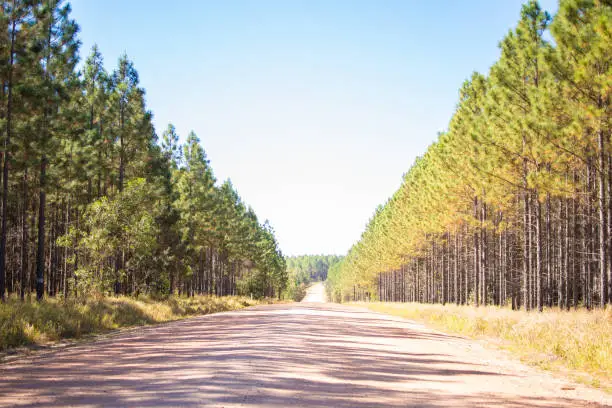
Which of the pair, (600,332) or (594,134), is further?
(594,134)

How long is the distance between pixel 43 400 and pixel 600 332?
11237 mm

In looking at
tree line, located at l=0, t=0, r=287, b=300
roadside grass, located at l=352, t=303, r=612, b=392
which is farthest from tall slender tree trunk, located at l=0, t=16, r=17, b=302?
roadside grass, located at l=352, t=303, r=612, b=392

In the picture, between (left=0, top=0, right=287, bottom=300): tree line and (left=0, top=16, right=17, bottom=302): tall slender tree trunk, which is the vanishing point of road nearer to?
(left=0, top=16, right=17, bottom=302): tall slender tree trunk

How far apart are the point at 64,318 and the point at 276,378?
1082 centimetres

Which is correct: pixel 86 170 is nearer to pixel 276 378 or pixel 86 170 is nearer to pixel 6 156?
pixel 6 156

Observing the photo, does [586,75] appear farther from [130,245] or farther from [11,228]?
[11,228]

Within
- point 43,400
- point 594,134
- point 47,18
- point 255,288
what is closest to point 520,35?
point 594,134

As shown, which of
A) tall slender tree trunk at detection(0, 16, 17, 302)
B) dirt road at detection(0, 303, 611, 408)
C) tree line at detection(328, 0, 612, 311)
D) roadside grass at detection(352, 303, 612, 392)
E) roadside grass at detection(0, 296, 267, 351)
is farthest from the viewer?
tall slender tree trunk at detection(0, 16, 17, 302)

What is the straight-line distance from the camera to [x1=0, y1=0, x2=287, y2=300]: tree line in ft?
62.4

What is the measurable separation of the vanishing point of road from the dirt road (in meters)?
0.01

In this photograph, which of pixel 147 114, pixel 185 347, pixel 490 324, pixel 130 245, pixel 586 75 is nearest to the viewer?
pixel 185 347

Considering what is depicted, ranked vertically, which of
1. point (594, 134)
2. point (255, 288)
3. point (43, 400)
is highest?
point (594, 134)

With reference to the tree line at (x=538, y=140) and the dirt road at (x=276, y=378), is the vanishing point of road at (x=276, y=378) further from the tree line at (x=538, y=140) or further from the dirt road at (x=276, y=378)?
the tree line at (x=538, y=140)

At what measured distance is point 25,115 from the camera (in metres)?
20.1
